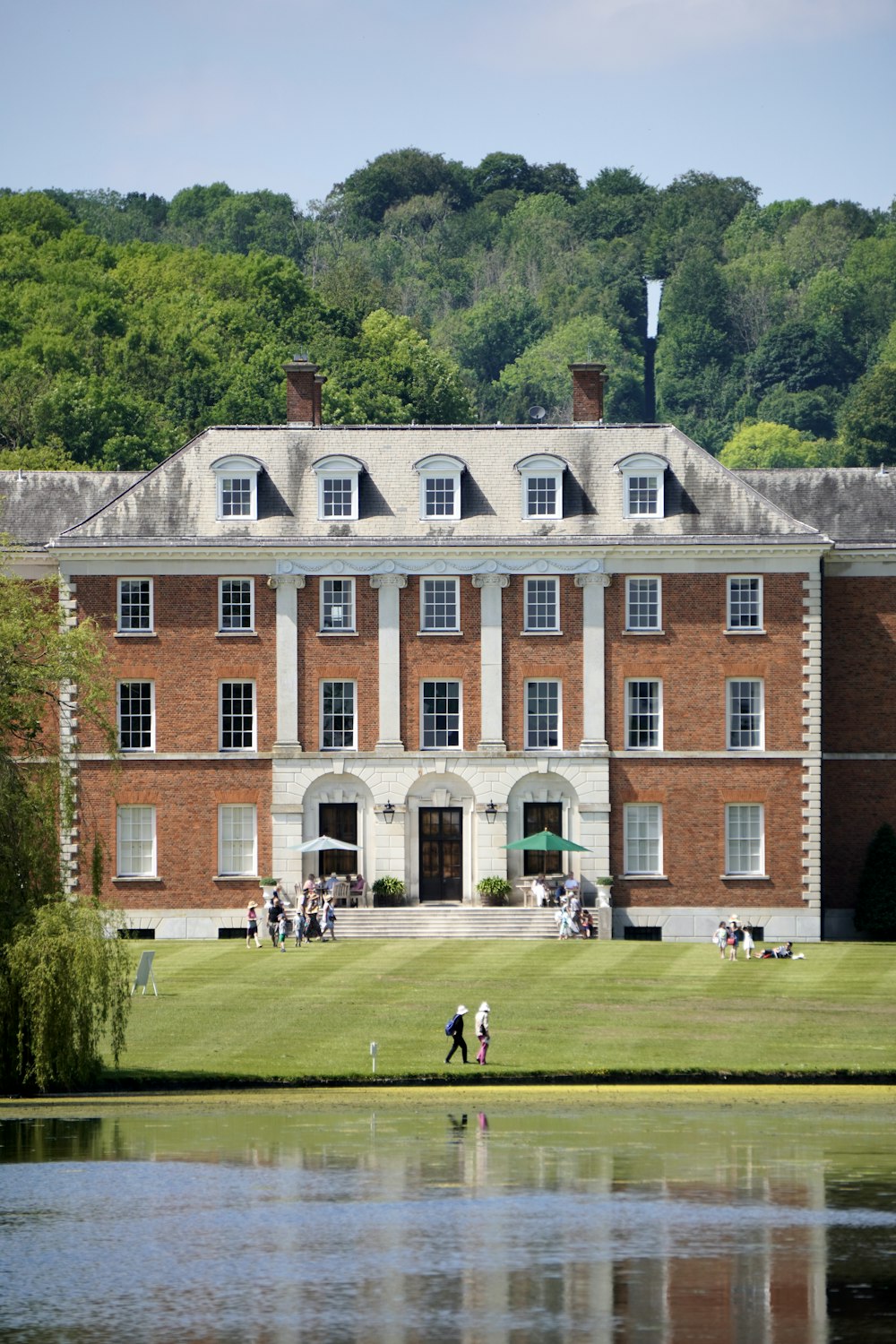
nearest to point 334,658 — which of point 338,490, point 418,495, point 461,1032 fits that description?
point 338,490

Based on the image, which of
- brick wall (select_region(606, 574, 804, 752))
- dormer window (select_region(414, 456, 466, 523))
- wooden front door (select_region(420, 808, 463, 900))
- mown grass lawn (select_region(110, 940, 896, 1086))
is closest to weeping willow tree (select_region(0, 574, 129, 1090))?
mown grass lawn (select_region(110, 940, 896, 1086))

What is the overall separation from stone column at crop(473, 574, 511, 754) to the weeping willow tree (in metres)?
23.3

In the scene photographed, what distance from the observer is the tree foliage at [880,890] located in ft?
246

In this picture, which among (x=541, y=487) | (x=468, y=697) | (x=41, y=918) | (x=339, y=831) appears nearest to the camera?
(x=41, y=918)

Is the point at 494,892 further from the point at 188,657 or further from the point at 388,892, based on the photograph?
the point at 188,657

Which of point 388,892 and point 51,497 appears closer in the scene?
point 388,892

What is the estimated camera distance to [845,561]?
76312 millimetres

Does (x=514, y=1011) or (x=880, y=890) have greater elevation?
(x=880, y=890)

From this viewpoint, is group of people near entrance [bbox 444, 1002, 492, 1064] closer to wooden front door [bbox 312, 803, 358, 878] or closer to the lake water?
the lake water

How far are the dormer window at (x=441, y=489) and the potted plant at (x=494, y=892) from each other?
1052 centimetres

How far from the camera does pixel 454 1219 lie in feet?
127

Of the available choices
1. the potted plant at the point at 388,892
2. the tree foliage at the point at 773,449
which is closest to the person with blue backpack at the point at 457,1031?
the potted plant at the point at 388,892

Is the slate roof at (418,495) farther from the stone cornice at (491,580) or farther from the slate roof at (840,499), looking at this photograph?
the slate roof at (840,499)

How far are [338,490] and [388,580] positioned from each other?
316 cm
